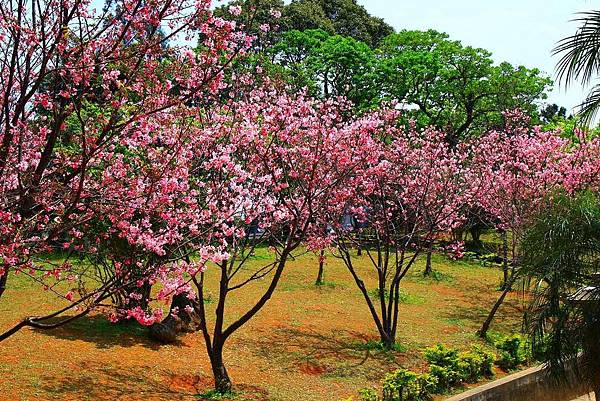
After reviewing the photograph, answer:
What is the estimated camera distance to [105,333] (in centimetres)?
Result: 1057

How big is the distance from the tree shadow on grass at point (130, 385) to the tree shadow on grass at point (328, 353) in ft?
5.54

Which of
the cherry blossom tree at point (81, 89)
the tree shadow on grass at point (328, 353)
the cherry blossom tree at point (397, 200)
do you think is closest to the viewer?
the cherry blossom tree at point (81, 89)

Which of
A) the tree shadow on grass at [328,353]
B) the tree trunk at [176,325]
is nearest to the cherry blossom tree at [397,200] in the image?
the tree shadow on grass at [328,353]

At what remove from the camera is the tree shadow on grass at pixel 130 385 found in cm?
754

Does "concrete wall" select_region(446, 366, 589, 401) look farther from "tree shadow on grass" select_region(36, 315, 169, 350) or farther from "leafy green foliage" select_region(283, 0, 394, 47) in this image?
"leafy green foliage" select_region(283, 0, 394, 47)

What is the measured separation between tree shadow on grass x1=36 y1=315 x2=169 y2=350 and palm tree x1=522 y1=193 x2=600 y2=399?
6.53 m

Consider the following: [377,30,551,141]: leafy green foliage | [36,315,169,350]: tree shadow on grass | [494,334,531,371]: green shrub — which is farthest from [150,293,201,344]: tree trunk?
[377,30,551,141]: leafy green foliage

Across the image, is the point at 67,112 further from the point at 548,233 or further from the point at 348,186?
the point at 348,186

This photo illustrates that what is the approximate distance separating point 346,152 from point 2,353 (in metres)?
6.37

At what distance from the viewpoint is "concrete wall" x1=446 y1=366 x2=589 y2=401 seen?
7.88m

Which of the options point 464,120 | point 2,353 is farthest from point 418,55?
point 2,353

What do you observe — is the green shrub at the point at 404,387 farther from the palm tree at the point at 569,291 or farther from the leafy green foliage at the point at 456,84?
the leafy green foliage at the point at 456,84

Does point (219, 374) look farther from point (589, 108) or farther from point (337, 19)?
point (337, 19)

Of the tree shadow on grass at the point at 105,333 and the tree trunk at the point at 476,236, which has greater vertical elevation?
the tree trunk at the point at 476,236
